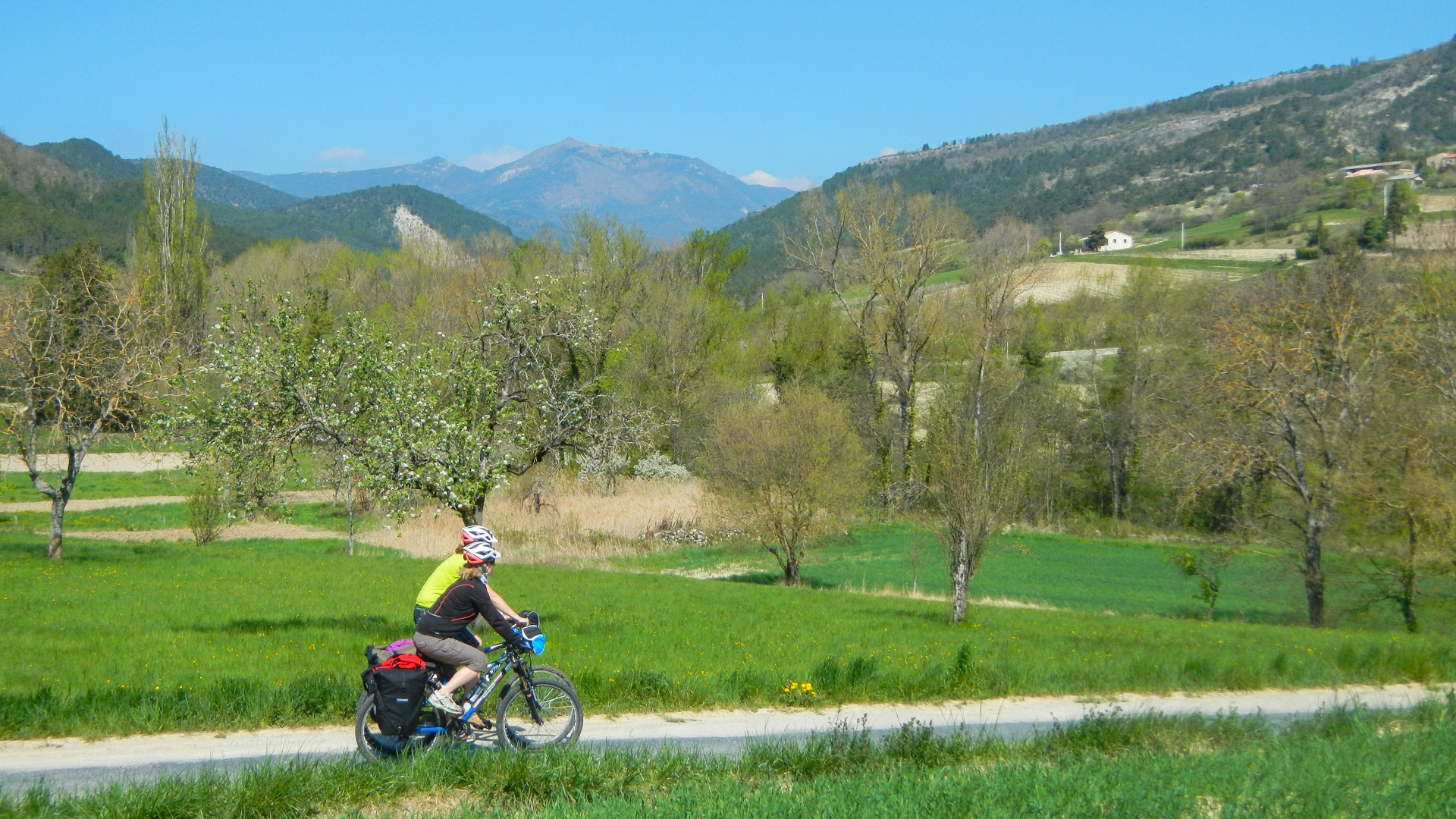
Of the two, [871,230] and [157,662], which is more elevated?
[871,230]

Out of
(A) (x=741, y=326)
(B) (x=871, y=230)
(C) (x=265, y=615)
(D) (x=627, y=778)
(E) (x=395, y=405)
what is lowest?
(C) (x=265, y=615)

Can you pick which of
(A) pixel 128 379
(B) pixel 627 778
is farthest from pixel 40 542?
(B) pixel 627 778

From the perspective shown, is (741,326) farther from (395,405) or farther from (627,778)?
(627,778)

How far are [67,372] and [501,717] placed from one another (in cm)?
2322

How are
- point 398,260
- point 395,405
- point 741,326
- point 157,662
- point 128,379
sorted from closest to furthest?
point 157,662, point 395,405, point 128,379, point 741,326, point 398,260

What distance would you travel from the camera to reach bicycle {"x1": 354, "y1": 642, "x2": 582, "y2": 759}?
27.6 feet

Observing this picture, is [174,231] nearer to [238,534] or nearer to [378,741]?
[238,534]

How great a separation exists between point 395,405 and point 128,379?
43.6 ft

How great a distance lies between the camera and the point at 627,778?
7.52 metres

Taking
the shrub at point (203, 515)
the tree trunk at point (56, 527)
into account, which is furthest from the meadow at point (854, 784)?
the shrub at point (203, 515)

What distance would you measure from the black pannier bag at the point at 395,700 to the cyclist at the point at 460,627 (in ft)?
0.83

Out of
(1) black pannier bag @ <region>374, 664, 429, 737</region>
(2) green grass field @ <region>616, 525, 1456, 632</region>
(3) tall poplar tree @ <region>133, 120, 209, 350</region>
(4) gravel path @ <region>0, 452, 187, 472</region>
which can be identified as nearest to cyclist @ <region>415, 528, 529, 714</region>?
(1) black pannier bag @ <region>374, 664, 429, 737</region>

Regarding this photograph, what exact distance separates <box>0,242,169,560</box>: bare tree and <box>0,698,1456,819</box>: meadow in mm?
19619

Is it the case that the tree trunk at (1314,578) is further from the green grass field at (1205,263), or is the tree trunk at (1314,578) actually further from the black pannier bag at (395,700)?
the green grass field at (1205,263)
